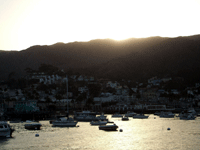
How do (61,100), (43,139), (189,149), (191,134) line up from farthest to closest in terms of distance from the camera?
(61,100) < (191,134) < (43,139) < (189,149)

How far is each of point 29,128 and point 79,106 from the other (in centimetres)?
8943

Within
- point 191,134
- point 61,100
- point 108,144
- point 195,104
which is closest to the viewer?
point 108,144

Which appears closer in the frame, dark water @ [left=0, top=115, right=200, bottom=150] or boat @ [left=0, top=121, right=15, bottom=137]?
dark water @ [left=0, top=115, right=200, bottom=150]

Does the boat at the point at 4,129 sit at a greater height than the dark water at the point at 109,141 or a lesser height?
greater

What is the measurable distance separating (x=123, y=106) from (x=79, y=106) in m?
25.4

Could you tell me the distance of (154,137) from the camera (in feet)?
243

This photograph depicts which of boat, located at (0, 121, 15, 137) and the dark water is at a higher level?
boat, located at (0, 121, 15, 137)

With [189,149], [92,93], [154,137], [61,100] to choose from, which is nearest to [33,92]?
[61,100]

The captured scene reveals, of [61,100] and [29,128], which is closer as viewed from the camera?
[29,128]

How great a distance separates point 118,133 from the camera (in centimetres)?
8106

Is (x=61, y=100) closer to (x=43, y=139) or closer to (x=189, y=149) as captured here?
(x=43, y=139)

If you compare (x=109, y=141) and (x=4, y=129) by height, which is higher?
(x=4, y=129)

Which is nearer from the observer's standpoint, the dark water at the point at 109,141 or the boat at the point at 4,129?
the dark water at the point at 109,141

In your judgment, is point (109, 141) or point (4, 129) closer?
point (109, 141)
